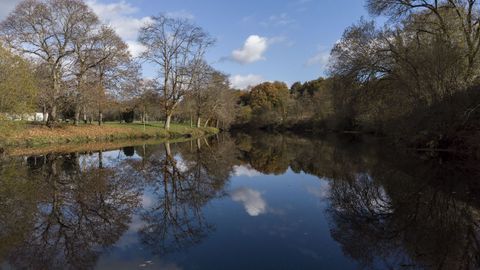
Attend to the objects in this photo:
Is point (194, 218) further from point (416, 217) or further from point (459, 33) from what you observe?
point (459, 33)

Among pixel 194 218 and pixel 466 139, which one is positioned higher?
pixel 466 139

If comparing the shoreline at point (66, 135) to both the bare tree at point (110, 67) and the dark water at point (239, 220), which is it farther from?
the dark water at point (239, 220)

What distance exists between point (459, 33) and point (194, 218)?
914 inches

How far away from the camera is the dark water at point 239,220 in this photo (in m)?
6.29

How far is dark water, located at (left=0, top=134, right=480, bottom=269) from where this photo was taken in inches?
248

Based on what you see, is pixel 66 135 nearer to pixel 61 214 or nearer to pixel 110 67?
pixel 110 67

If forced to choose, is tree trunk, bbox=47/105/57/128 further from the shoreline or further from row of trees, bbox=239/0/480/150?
row of trees, bbox=239/0/480/150

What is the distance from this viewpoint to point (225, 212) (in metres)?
9.85

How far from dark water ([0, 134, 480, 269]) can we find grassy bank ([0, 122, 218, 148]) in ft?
34.5

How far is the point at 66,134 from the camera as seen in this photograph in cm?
3291

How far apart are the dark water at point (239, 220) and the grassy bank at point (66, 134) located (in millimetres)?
10524

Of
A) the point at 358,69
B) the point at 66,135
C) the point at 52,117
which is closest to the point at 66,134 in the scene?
the point at 66,135

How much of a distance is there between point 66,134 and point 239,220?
93.3ft

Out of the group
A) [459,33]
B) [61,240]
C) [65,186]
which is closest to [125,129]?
[65,186]
